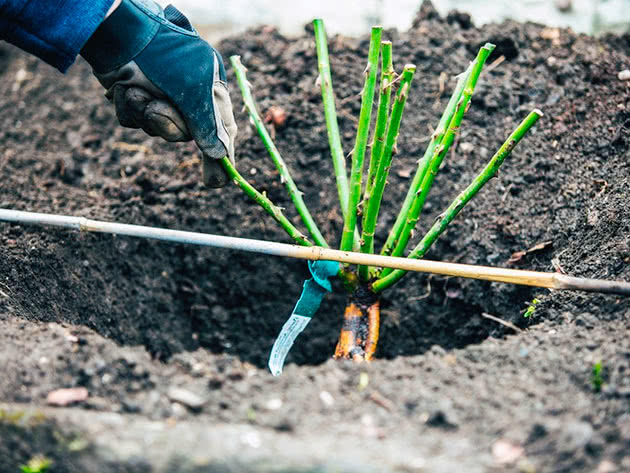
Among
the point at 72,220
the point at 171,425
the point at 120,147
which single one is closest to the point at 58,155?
the point at 120,147

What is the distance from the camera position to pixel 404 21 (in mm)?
3508

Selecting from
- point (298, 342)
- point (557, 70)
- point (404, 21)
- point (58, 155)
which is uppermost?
point (404, 21)

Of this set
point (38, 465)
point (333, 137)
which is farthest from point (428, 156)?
point (38, 465)

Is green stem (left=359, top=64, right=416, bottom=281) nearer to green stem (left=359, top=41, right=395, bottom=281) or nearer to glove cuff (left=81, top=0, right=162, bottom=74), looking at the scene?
green stem (left=359, top=41, right=395, bottom=281)

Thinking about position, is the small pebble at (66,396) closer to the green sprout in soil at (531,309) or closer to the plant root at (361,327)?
the plant root at (361,327)

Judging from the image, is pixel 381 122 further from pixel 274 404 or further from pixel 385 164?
pixel 274 404

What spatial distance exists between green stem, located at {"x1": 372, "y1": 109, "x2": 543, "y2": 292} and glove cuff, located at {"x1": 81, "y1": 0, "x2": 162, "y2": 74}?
945 mm

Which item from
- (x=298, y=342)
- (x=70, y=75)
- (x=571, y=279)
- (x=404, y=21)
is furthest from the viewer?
(x=404, y=21)

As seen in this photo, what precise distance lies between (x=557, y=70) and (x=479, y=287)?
0.99m

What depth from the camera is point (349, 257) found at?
172 centimetres

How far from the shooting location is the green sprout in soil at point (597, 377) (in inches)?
54.7

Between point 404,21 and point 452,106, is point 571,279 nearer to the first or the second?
point 452,106

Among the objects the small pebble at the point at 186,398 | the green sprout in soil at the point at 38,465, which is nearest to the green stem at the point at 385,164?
the small pebble at the point at 186,398

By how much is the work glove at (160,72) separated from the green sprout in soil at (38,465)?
90 centimetres
